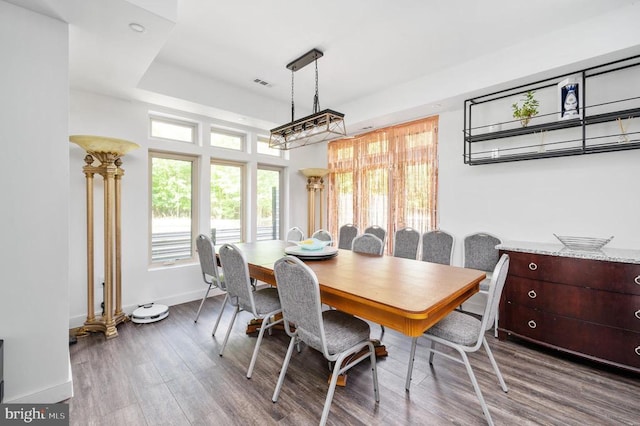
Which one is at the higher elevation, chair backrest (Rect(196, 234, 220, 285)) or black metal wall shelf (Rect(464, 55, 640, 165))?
black metal wall shelf (Rect(464, 55, 640, 165))

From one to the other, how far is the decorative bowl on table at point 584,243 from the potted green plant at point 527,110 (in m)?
1.24

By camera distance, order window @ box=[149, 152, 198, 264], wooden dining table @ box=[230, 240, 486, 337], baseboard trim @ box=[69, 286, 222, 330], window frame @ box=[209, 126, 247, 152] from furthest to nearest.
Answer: window frame @ box=[209, 126, 247, 152] → window @ box=[149, 152, 198, 264] → baseboard trim @ box=[69, 286, 222, 330] → wooden dining table @ box=[230, 240, 486, 337]

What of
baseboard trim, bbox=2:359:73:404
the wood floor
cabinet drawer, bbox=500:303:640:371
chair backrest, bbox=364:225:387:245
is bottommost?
the wood floor

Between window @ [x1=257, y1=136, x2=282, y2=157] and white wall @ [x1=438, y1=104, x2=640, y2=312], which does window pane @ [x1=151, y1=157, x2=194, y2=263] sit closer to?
window @ [x1=257, y1=136, x2=282, y2=157]

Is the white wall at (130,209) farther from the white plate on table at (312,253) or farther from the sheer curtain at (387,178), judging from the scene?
the sheer curtain at (387,178)

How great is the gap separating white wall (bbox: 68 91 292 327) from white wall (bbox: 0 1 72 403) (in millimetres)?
1402

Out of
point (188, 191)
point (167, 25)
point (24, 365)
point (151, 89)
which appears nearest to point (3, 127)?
point (167, 25)

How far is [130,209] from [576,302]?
15.0 ft

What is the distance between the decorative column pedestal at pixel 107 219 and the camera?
2770mm

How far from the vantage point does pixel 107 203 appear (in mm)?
2877

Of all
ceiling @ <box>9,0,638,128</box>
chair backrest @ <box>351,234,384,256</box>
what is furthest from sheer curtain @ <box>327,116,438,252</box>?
chair backrest @ <box>351,234,384,256</box>

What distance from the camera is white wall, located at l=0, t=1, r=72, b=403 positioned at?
1685 mm

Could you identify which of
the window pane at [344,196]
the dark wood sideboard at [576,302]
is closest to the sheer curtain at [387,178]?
the window pane at [344,196]

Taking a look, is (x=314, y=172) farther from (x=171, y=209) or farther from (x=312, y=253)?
(x=312, y=253)
